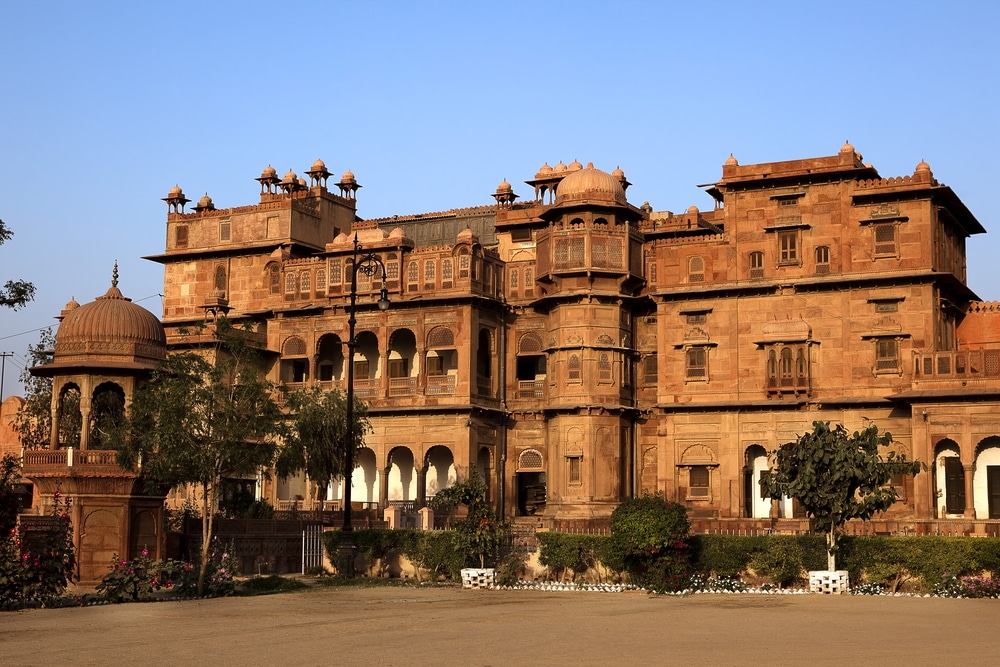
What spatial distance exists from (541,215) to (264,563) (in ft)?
62.5

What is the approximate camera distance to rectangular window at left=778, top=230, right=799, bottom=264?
46188 mm

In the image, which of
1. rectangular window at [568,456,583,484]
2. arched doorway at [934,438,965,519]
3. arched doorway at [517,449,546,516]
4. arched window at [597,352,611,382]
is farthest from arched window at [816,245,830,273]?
arched doorway at [517,449,546,516]

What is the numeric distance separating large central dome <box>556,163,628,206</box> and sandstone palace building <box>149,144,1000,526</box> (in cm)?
10

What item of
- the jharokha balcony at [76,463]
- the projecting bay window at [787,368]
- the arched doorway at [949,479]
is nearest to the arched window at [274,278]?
the projecting bay window at [787,368]

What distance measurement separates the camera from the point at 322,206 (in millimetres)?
56938

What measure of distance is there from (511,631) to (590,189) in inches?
1177

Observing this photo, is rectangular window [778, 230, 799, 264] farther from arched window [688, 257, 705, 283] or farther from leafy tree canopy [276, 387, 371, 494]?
leafy tree canopy [276, 387, 371, 494]

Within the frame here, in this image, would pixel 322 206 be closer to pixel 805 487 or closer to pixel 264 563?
pixel 264 563

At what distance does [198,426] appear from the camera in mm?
29531

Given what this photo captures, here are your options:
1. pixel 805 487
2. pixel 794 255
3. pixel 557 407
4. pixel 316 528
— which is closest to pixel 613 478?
pixel 557 407

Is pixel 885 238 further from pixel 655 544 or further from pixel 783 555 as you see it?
pixel 655 544

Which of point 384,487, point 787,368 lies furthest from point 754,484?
point 384,487

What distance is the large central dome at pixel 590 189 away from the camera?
48.9 meters

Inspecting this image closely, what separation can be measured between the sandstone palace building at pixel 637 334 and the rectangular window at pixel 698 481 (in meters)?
0.09
